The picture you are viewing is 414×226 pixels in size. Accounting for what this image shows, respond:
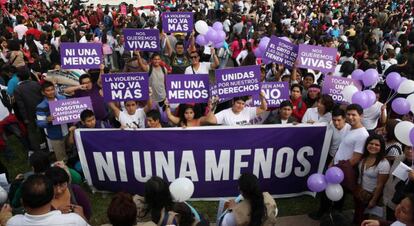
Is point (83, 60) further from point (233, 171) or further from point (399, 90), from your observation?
point (399, 90)

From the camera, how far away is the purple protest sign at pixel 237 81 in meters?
5.90

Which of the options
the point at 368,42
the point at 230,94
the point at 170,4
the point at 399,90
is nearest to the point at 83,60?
the point at 230,94

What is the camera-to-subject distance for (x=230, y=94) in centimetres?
598

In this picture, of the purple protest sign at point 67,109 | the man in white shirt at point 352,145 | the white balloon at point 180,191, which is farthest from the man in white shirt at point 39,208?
the man in white shirt at point 352,145

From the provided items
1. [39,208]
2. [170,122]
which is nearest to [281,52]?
[170,122]

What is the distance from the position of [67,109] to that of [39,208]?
10.1 ft

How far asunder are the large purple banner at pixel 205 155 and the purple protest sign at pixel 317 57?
178cm

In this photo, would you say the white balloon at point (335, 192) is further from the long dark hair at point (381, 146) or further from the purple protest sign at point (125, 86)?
the purple protest sign at point (125, 86)

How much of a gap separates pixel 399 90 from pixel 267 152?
7.32 ft

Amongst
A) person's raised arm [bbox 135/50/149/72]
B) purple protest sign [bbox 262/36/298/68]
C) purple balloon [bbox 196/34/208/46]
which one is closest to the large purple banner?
purple protest sign [bbox 262/36/298/68]

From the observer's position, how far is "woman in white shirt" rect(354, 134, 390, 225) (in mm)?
4508

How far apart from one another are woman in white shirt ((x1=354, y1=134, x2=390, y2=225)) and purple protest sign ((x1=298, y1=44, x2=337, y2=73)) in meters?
2.59

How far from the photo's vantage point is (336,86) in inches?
253

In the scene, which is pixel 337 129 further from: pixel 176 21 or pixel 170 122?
pixel 176 21
